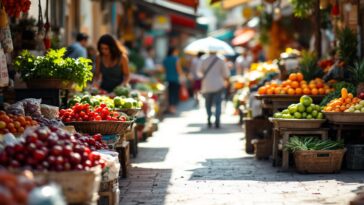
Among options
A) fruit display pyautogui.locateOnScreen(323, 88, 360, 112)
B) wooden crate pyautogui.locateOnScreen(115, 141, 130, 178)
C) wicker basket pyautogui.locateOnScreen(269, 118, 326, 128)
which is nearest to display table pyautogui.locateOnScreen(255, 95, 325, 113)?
fruit display pyautogui.locateOnScreen(323, 88, 360, 112)

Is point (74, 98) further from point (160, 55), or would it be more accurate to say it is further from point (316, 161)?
point (160, 55)

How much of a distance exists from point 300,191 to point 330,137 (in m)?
3.00

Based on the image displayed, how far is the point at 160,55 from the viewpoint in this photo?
5306 cm

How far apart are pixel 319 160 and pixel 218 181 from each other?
154 centimetres

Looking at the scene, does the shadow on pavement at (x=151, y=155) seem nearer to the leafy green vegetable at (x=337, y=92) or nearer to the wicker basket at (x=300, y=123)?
the wicker basket at (x=300, y=123)

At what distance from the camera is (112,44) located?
48.4 ft

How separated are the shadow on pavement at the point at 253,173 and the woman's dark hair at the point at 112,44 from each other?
116 inches

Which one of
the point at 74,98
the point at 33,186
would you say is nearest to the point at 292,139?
the point at 74,98

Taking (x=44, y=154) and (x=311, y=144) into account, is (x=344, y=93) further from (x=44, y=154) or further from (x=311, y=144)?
(x=44, y=154)

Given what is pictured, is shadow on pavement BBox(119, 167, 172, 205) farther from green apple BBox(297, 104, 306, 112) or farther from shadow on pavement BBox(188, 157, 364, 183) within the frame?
green apple BBox(297, 104, 306, 112)

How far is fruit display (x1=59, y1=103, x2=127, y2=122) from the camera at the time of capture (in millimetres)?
10562

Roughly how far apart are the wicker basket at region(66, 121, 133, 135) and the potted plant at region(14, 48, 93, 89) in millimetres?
1158

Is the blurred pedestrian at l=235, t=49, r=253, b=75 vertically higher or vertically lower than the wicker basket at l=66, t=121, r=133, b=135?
higher

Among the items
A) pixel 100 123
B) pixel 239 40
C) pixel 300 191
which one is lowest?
pixel 300 191
